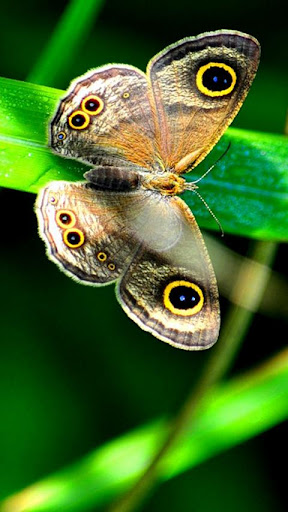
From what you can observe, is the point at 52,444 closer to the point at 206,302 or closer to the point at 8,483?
the point at 8,483

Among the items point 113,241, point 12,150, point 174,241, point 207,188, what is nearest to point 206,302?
point 174,241

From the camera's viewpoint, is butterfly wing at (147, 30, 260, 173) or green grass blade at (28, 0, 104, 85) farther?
green grass blade at (28, 0, 104, 85)

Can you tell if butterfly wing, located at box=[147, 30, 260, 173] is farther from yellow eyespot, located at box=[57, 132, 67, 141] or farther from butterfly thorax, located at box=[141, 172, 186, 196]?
Result: yellow eyespot, located at box=[57, 132, 67, 141]

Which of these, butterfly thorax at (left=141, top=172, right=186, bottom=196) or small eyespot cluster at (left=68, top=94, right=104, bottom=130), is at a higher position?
small eyespot cluster at (left=68, top=94, right=104, bottom=130)

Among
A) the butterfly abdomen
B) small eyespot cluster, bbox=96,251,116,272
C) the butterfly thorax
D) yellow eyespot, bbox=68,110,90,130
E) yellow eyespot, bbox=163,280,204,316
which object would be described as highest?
yellow eyespot, bbox=68,110,90,130

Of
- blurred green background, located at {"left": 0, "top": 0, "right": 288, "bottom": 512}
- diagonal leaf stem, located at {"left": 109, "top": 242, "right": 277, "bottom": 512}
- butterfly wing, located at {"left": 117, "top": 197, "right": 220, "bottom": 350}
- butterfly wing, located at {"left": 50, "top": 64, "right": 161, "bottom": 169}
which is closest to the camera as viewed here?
butterfly wing, located at {"left": 117, "top": 197, "right": 220, "bottom": 350}

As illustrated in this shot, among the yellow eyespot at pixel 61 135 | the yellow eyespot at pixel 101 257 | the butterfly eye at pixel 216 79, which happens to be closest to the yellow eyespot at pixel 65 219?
the yellow eyespot at pixel 101 257

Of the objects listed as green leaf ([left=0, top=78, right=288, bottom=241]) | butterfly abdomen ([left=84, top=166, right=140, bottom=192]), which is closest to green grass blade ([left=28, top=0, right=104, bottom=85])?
green leaf ([left=0, top=78, right=288, bottom=241])

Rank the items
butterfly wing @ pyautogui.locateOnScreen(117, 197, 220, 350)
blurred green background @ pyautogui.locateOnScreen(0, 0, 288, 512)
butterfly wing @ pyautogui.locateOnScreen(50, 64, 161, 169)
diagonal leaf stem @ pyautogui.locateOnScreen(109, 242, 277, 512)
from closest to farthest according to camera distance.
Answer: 1. butterfly wing @ pyautogui.locateOnScreen(117, 197, 220, 350)
2. butterfly wing @ pyautogui.locateOnScreen(50, 64, 161, 169)
3. diagonal leaf stem @ pyautogui.locateOnScreen(109, 242, 277, 512)
4. blurred green background @ pyautogui.locateOnScreen(0, 0, 288, 512)

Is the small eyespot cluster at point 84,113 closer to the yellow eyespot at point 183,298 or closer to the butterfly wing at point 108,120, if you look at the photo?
the butterfly wing at point 108,120
